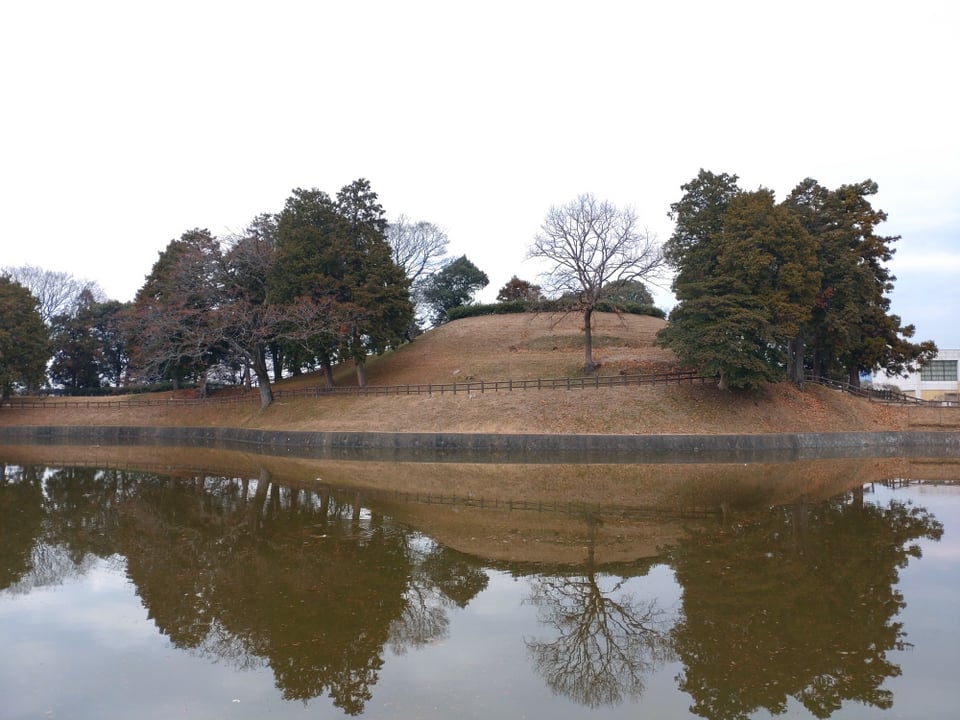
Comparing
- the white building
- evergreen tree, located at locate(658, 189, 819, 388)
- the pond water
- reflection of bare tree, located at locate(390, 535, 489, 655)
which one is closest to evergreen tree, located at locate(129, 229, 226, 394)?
the pond water

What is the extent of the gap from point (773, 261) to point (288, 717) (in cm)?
3316

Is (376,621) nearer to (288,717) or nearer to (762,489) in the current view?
(288,717)

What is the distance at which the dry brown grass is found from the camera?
33.9 m

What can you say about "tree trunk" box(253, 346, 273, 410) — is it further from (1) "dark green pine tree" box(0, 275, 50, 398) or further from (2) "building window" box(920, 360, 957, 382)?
(2) "building window" box(920, 360, 957, 382)

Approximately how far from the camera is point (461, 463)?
2861cm

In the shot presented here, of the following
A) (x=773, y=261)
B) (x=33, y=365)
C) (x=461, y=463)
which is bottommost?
(x=461, y=463)

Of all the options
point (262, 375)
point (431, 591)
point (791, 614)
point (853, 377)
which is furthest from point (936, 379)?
point (431, 591)

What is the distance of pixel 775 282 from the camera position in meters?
34.8

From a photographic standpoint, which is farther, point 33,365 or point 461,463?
point 33,365

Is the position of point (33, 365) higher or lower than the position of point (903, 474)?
higher

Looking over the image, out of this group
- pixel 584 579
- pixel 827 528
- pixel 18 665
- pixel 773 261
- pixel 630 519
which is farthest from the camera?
pixel 773 261

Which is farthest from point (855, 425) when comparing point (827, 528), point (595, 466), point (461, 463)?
point (827, 528)

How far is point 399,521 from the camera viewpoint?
52.3 ft

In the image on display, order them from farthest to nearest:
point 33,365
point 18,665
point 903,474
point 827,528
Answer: point 33,365 → point 903,474 → point 827,528 → point 18,665
